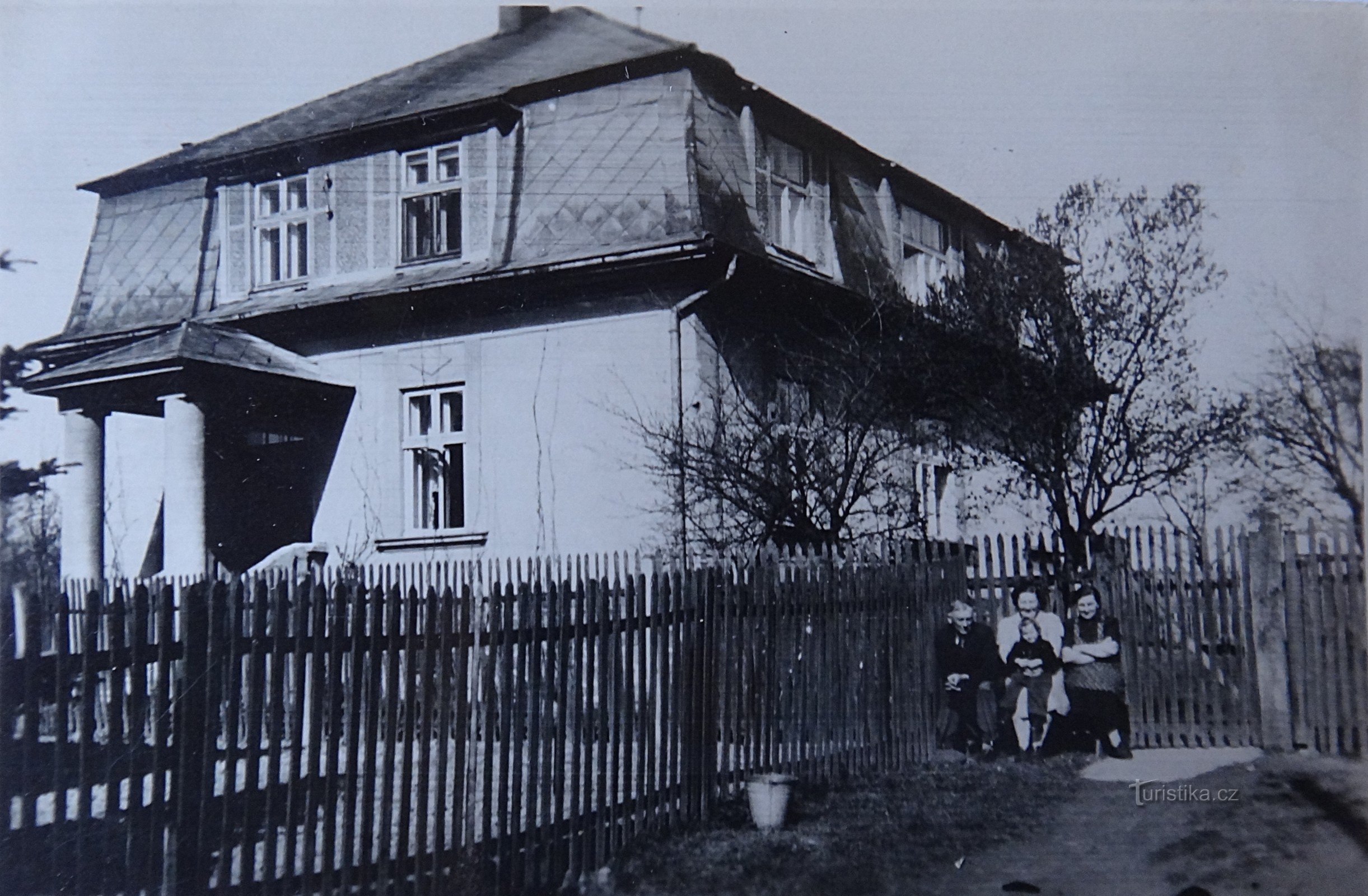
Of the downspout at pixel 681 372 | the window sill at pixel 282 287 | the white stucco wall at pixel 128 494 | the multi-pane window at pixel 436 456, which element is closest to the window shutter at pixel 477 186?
the multi-pane window at pixel 436 456

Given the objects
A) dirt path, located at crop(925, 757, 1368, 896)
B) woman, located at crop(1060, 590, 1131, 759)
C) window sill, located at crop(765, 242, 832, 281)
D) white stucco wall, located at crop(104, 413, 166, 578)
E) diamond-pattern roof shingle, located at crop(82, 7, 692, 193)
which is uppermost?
diamond-pattern roof shingle, located at crop(82, 7, 692, 193)

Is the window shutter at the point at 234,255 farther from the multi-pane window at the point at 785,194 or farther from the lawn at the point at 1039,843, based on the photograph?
the lawn at the point at 1039,843

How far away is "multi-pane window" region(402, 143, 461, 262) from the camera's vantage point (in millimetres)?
6234

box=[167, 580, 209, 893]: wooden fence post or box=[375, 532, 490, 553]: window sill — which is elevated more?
box=[375, 532, 490, 553]: window sill

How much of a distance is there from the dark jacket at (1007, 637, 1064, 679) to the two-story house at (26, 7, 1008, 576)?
2505mm

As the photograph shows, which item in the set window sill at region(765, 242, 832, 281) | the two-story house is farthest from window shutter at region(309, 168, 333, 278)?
window sill at region(765, 242, 832, 281)

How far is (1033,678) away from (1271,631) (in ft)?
5.57

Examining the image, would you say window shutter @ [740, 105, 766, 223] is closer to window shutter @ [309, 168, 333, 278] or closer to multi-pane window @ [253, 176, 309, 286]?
window shutter @ [309, 168, 333, 278]

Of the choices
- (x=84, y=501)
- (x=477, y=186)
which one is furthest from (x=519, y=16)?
(x=84, y=501)

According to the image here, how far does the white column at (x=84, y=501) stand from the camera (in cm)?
547

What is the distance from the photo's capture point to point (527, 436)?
6.60 metres

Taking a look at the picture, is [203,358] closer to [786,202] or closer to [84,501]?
[84,501]

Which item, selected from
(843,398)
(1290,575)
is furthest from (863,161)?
(1290,575)

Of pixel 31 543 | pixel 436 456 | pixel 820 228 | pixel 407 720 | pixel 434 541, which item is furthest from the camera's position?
pixel 820 228
